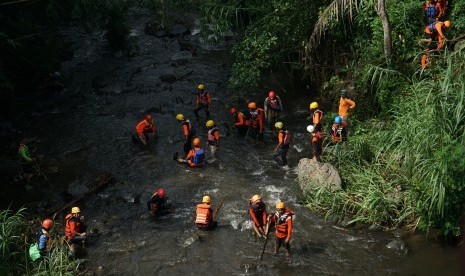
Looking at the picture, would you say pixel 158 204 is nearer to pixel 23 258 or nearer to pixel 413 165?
pixel 23 258

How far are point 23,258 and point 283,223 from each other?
5601 mm

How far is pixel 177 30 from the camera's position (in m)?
23.6

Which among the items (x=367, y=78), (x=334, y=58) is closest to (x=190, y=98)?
(x=334, y=58)

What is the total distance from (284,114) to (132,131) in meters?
5.11

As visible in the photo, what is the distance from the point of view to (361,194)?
1141 cm

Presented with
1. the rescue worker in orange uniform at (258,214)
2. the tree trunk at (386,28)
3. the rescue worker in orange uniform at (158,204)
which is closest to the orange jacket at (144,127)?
the rescue worker in orange uniform at (158,204)

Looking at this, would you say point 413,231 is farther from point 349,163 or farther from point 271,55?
point 271,55

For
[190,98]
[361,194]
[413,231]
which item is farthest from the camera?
[190,98]

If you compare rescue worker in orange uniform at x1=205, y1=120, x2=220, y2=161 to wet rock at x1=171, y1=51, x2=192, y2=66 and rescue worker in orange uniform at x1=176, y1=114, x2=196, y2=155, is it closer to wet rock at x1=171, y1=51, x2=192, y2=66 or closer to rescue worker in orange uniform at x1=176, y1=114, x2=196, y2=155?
rescue worker in orange uniform at x1=176, y1=114, x2=196, y2=155

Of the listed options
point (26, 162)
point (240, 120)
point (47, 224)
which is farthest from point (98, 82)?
point (47, 224)

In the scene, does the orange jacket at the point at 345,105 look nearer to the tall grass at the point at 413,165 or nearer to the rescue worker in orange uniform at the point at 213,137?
the tall grass at the point at 413,165

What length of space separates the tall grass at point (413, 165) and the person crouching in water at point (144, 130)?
5826mm

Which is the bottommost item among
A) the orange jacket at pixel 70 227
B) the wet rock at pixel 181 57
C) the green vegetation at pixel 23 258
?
the green vegetation at pixel 23 258

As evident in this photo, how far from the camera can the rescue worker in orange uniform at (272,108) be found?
15.2m
